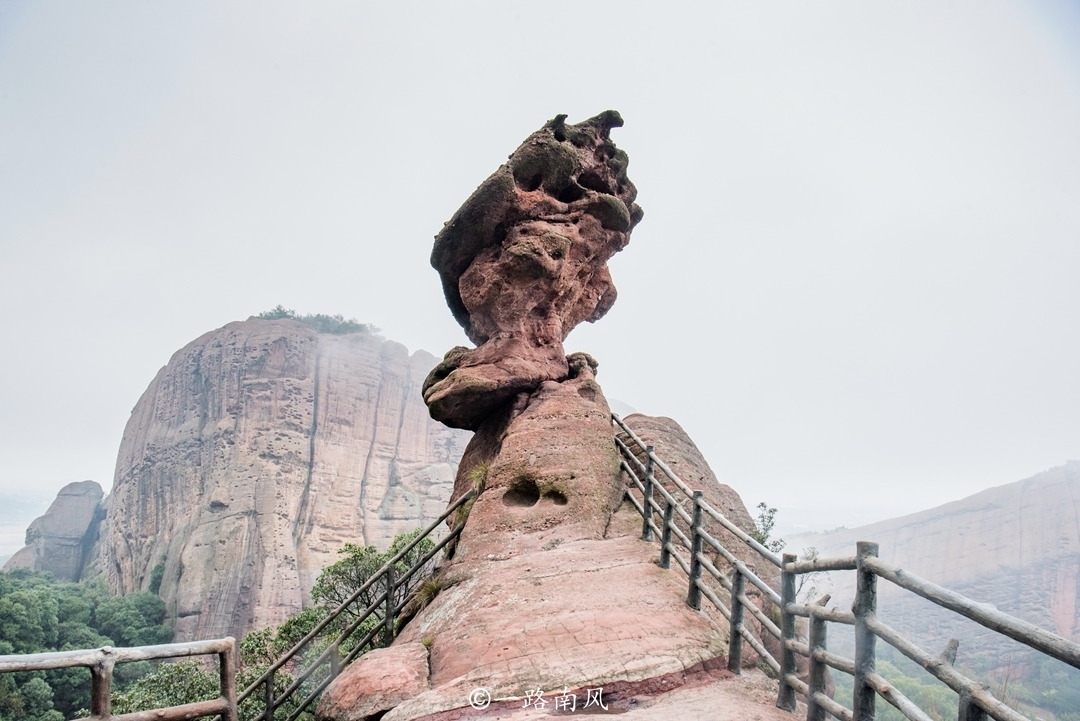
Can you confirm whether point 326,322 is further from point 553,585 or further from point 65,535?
point 553,585

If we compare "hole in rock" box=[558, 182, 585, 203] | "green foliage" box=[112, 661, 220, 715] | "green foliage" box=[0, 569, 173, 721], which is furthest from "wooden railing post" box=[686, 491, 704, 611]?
"green foliage" box=[0, 569, 173, 721]

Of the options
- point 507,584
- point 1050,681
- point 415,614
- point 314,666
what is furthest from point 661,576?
point 1050,681

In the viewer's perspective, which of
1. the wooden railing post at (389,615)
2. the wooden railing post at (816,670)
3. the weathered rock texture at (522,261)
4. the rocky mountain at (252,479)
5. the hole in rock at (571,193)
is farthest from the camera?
the rocky mountain at (252,479)

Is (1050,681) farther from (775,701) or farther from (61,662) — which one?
(61,662)

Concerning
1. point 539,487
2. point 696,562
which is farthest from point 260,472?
point 696,562

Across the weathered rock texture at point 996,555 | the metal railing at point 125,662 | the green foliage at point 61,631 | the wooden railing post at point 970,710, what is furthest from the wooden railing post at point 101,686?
the weathered rock texture at point 996,555

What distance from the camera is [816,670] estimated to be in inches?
141

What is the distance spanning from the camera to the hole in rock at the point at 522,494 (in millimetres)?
7406

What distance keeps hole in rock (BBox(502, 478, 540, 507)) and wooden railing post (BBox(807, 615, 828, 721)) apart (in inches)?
158

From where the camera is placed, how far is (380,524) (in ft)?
169

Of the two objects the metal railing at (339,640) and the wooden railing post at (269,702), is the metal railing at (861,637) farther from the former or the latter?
the wooden railing post at (269,702)

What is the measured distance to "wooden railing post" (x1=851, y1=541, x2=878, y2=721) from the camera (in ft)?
10.0

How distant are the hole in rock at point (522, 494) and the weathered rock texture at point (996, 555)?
46.6 metres

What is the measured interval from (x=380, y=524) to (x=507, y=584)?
4926 cm
